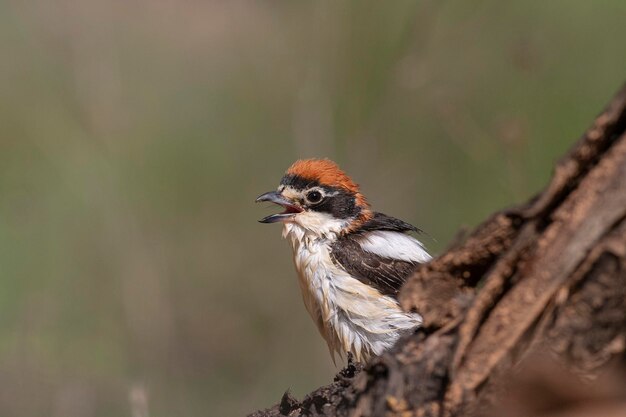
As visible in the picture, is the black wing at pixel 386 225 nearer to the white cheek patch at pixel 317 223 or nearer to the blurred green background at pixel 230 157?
the white cheek patch at pixel 317 223

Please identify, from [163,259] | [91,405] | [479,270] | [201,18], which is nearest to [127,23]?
[201,18]

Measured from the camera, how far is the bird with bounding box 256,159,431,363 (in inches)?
221

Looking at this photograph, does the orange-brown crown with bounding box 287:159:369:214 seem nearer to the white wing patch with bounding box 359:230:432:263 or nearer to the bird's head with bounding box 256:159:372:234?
the bird's head with bounding box 256:159:372:234

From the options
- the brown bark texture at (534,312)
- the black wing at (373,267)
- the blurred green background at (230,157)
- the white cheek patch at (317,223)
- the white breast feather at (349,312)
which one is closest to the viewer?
the brown bark texture at (534,312)

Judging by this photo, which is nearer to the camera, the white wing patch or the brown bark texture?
the brown bark texture

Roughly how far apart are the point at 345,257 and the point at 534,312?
324 centimetres

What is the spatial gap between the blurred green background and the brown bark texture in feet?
11.3

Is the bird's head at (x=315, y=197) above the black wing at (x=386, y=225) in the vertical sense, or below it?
above

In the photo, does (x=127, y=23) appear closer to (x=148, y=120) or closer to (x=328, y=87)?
(x=148, y=120)

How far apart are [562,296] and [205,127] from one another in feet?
20.9

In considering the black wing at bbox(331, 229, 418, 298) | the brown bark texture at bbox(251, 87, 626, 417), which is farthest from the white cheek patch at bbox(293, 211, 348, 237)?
the brown bark texture at bbox(251, 87, 626, 417)

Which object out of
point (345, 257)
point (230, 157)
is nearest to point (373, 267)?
point (345, 257)

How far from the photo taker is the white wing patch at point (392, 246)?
603 centimetres

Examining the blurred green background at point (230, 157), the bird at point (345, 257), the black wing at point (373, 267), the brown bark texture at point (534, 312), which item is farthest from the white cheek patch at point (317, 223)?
the brown bark texture at point (534, 312)
